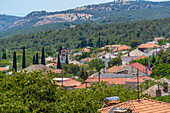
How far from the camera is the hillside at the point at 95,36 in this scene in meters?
155

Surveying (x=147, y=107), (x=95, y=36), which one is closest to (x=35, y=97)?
(x=147, y=107)

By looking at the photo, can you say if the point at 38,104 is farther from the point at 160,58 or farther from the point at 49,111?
the point at 160,58

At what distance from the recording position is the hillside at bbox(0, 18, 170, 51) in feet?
509

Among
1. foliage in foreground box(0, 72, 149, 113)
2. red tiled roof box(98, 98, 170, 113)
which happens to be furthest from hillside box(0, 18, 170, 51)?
red tiled roof box(98, 98, 170, 113)

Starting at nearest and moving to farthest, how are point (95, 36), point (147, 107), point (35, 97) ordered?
point (147, 107) → point (35, 97) → point (95, 36)

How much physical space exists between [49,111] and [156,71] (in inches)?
1365

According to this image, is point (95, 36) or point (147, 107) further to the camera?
point (95, 36)

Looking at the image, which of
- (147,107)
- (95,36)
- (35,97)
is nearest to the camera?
(147,107)

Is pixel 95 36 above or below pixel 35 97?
below

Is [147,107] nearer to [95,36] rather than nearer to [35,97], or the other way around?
[35,97]

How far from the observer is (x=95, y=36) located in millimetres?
181375

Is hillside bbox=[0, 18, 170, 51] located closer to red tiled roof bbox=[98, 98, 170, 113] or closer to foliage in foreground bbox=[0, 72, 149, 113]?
foliage in foreground bbox=[0, 72, 149, 113]

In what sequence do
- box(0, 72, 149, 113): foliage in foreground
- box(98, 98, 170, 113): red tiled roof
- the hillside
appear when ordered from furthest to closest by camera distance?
the hillside → box(0, 72, 149, 113): foliage in foreground → box(98, 98, 170, 113): red tiled roof

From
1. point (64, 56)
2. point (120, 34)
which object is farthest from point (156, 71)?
Result: point (120, 34)
